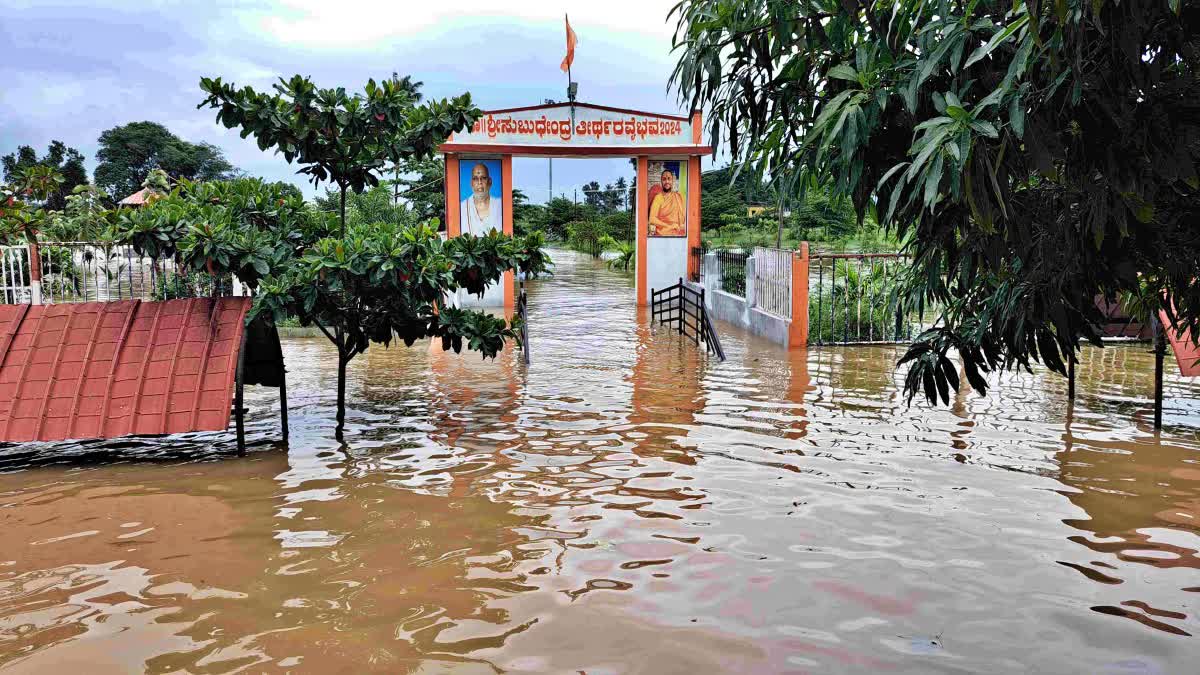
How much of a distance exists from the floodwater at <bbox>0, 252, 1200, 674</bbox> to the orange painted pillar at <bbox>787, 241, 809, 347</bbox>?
14.1ft

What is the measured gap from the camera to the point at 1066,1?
6.10ft

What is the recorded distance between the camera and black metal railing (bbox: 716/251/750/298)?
55.9 feet

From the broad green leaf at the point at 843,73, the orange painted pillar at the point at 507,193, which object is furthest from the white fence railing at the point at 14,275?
the broad green leaf at the point at 843,73

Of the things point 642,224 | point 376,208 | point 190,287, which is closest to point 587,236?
point 376,208

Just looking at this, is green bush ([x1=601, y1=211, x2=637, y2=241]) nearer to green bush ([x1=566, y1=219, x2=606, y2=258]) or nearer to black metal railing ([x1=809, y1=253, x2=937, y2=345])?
green bush ([x1=566, y1=219, x2=606, y2=258])

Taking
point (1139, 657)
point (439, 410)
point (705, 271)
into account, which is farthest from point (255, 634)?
point (705, 271)

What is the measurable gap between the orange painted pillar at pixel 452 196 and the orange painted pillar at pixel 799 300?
9.00m

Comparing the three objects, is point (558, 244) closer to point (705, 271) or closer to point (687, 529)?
point (705, 271)

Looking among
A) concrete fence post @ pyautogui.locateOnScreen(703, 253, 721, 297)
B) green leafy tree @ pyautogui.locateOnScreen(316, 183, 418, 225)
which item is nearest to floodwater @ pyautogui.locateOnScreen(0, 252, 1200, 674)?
concrete fence post @ pyautogui.locateOnScreen(703, 253, 721, 297)

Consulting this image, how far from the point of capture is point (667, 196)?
20.7 meters

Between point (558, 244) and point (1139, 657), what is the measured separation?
55.3 meters

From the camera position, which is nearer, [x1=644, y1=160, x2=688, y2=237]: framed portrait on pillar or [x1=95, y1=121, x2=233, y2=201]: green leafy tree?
[x1=644, y1=160, x2=688, y2=237]: framed portrait on pillar

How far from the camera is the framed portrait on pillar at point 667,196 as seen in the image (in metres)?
20.6

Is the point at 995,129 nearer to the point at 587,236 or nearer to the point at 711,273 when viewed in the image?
the point at 711,273
